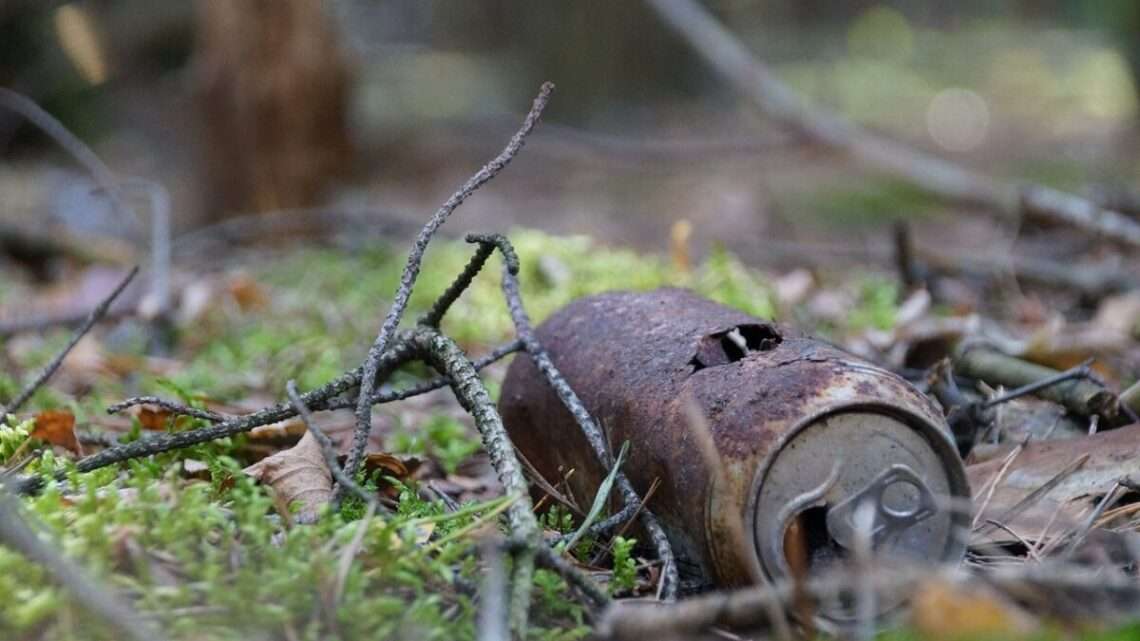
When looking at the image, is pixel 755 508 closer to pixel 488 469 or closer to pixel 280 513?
pixel 280 513

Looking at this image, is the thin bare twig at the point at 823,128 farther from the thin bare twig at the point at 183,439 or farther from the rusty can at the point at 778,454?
the thin bare twig at the point at 183,439

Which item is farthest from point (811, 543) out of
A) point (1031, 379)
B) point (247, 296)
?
point (247, 296)

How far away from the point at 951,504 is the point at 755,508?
10.6 inches

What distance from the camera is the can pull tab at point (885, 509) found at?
1.54 metres

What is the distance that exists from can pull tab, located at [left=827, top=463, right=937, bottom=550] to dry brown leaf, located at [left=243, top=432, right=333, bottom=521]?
784 millimetres

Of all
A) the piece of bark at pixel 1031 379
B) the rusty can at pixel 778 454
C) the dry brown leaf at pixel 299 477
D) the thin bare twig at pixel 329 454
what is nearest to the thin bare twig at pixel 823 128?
the piece of bark at pixel 1031 379

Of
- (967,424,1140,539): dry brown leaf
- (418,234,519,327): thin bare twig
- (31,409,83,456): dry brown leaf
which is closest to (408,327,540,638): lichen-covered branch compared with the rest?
(418,234,519,327): thin bare twig

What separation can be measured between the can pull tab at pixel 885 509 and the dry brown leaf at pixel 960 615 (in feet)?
1.11

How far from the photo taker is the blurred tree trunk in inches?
311

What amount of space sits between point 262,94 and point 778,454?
23.7 feet

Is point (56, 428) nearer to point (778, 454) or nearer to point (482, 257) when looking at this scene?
point (482, 257)

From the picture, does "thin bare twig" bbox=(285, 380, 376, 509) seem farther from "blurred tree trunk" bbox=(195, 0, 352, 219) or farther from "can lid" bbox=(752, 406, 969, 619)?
"blurred tree trunk" bbox=(195, 0, 352, 219)

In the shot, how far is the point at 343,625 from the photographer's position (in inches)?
55.3

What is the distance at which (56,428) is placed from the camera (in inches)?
87.4
